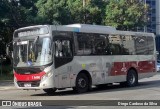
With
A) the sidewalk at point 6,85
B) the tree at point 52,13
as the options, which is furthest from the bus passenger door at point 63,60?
the tree at point 52,13

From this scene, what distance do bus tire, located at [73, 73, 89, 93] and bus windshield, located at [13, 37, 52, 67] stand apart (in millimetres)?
2095

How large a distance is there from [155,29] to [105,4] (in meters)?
58.7

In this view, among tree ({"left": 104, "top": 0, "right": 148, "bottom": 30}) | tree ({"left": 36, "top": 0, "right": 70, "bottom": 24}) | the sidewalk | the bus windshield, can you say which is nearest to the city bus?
the bus windshield

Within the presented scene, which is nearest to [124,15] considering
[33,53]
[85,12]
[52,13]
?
[85,12]

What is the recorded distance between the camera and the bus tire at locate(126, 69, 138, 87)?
23.8m

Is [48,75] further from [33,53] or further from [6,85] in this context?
[6,85]

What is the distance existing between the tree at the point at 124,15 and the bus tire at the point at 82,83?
84.5 feet

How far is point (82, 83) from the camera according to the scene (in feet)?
66.1

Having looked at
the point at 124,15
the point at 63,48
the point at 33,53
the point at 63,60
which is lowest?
the point at 63,60

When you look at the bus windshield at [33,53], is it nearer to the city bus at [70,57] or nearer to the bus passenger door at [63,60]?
the city bus at [70,57]

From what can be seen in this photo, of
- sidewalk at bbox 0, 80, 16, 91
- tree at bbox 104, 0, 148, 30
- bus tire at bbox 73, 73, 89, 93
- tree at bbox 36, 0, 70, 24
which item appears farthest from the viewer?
tree at bbox 104, 0, 148, 30

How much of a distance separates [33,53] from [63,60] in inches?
54.0

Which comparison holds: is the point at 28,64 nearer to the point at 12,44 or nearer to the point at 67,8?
the point at 12,44

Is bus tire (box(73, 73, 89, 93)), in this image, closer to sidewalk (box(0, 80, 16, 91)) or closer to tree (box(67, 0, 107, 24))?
sidewalk (box(0, 80, 16, 91))
